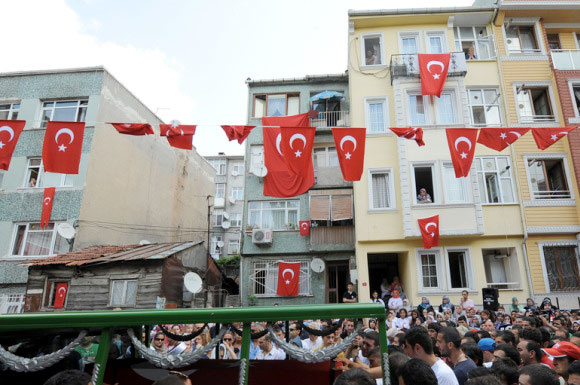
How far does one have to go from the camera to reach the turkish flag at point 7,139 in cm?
1087

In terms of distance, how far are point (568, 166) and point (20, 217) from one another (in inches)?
1073

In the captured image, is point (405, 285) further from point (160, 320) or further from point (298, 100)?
point (160, 320)

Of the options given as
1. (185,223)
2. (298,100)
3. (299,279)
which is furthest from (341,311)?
(185,223)

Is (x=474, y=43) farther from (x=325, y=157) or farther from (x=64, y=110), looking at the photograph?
(x=64, y=110)

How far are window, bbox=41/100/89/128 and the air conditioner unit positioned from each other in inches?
453

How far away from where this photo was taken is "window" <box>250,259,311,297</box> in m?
20.5

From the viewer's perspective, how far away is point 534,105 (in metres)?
20.3

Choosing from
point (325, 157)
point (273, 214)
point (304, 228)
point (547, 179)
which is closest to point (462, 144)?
point (547, 179)

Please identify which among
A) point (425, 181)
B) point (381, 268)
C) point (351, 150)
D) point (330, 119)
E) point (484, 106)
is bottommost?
point (381, 268)

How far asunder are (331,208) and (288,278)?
4.30m

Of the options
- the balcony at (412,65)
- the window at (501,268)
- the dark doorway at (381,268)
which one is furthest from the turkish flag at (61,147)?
the window at (501,268)

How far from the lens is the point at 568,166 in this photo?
60.1 ft

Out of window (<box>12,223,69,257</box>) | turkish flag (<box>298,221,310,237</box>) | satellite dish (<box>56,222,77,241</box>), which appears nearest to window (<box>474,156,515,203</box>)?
turkish flag (<box>298,221,310,237</box>)

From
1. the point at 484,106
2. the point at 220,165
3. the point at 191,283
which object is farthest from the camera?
the point at 220,165
